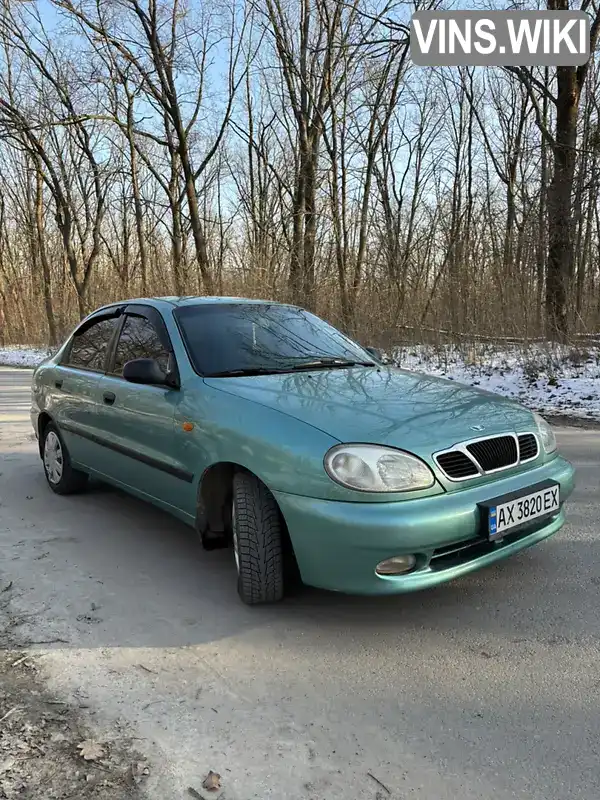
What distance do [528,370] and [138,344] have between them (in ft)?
24.6

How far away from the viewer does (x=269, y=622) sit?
2.79 m

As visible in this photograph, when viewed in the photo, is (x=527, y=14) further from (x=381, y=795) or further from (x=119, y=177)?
(x=119, y=177)

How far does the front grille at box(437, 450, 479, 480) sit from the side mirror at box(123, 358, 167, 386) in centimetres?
160

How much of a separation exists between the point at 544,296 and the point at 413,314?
263 centimetres

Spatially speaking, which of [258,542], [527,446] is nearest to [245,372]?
[258,542]

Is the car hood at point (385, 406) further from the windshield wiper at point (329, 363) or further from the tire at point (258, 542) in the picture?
the tire at point (258, 542)

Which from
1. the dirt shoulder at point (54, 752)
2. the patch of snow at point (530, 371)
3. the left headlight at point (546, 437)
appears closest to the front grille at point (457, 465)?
the left headlight at point (546, 437)

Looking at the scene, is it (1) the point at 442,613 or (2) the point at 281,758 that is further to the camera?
(1) the point at 442,613

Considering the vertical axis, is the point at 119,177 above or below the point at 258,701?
above

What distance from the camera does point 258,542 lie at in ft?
9.05

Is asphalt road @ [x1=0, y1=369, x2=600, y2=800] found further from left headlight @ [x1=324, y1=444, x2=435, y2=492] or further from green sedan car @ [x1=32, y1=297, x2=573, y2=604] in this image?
left headlight @ [x1=324, y1=444, x2=435, y2=492]

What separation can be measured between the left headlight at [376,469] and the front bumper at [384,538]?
7 cm

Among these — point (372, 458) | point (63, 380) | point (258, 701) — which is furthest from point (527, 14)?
point (258, 701)

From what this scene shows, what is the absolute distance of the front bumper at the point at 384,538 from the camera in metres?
2.45
